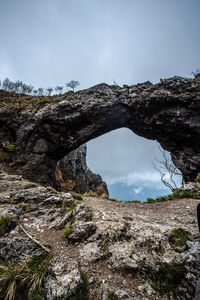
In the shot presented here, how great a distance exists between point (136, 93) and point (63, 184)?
18.4 m

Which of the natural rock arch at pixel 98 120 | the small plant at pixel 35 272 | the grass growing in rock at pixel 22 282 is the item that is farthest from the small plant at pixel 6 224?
the natural rock arch at pixel 98 120

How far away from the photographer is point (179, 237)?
4.26 m

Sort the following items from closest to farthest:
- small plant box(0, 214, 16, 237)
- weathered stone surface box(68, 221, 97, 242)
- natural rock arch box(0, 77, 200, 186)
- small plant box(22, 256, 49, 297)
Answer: small plant box(22, 256, 49, 297) → weathered stone surface box(68, 221, 97, 242) → small plant box(0, 214, 16, 237) → natural rock arch box(0, 77, 200, 186)

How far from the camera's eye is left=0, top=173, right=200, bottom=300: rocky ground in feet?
9.68

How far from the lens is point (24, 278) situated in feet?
9.91

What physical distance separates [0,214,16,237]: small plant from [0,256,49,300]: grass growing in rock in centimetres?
172

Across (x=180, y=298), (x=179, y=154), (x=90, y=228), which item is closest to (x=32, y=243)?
(x=90, y=228)

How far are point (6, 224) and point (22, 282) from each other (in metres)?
2.52

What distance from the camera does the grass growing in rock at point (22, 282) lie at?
9.61 ft

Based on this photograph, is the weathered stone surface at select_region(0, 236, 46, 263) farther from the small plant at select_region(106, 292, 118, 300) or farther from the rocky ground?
the small plant at select_region(106, 292, 118, 300)

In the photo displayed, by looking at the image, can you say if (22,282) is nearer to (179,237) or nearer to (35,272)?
(35,272)

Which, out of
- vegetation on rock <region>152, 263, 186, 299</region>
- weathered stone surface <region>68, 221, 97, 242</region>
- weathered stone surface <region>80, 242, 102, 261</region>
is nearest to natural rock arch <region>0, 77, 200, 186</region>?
weathered stone surface <region>68, 221, 97, 242</region>

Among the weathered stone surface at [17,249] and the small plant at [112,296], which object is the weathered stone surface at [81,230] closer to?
the weathered stone surface at [17,249]

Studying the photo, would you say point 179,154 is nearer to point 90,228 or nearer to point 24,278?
point 90,228
